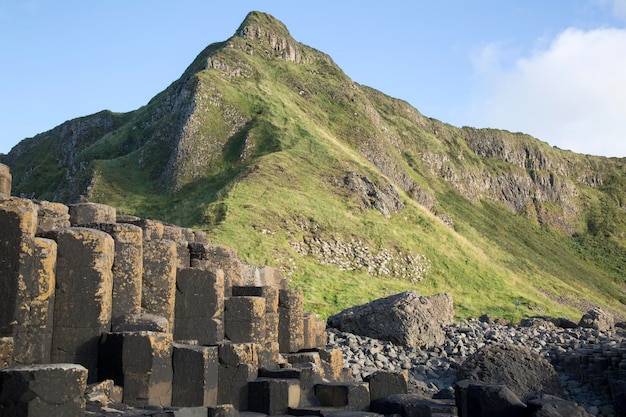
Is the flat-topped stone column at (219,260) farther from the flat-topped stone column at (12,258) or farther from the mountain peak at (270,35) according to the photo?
the mountain peak at (270,35)

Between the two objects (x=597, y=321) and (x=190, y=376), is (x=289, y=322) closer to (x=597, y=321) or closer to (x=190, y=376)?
(x=190, y=376)

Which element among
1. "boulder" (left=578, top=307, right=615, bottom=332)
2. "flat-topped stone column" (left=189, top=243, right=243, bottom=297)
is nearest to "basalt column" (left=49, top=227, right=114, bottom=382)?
"flat-topped stone column" (left=189, top=243, right=243, bottom=297)

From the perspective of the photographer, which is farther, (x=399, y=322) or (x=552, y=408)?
(x=399, y=322)

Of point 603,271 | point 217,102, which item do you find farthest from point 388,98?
point 217,102

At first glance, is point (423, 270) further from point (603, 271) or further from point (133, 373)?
point (603, 271)

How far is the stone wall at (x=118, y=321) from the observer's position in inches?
385

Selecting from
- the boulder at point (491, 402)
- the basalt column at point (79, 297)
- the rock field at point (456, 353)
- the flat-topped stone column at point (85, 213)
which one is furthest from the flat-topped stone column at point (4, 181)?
the rock field at point (456, 353)

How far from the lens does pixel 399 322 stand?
24.8 metres

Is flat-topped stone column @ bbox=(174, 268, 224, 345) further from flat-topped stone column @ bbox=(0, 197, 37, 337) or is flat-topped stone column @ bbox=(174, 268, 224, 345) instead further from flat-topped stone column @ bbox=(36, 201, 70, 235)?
flat-topped stone column @ bbox=(0, 197, 37, 337)

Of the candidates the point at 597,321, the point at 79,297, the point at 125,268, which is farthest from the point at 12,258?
the point at 597,321

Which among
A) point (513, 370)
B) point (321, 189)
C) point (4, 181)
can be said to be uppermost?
point (321, 189)

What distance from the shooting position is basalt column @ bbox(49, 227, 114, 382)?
10.7 m

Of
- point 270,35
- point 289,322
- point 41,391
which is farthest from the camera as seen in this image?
point 270,35

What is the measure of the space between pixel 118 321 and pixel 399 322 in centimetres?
1503
